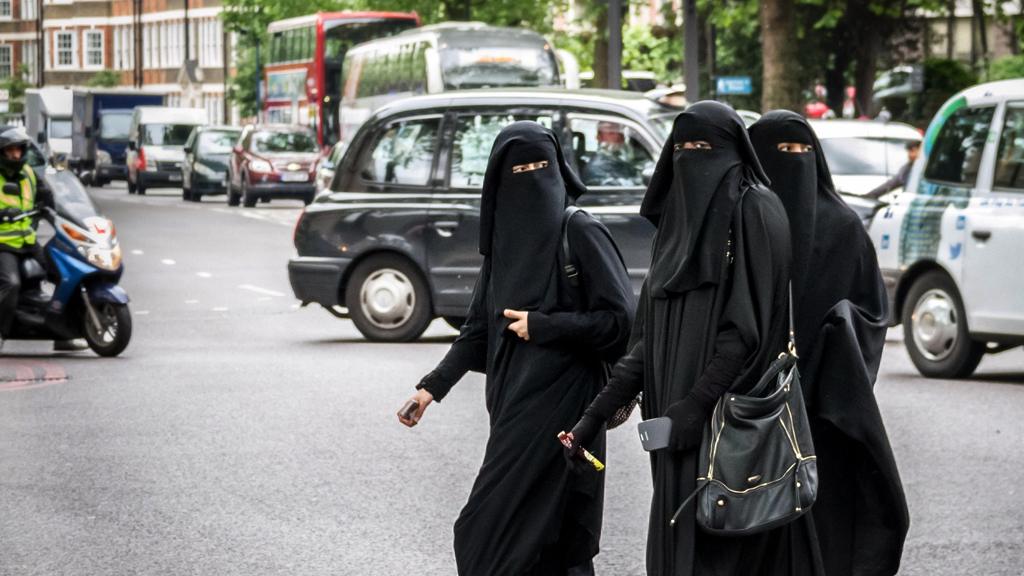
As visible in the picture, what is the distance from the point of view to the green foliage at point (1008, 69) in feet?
141

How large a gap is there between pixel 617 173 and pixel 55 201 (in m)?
3.83

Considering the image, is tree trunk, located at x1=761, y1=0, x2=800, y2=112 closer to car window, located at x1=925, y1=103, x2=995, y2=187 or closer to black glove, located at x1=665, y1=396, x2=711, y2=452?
car window, located at x1=925, y1=103, x2=995, y2=187

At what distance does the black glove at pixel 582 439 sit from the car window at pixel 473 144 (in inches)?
420

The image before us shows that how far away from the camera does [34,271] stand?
15.4 m

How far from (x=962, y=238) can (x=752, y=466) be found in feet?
28.8

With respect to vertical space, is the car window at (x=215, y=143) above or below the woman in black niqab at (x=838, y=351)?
above

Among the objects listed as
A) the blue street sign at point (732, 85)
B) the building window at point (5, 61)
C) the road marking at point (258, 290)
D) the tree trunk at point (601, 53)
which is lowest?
the road marking at point (258, 290)

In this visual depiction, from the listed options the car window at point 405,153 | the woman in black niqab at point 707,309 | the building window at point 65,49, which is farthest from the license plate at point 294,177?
the building window at point 65,49

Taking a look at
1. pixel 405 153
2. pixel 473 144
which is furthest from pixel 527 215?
pixel 405 153

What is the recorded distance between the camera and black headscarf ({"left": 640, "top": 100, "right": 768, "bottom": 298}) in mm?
5148

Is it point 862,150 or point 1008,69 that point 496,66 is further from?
point 862,150

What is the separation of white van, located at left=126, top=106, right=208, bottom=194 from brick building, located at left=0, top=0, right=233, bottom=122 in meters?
49.8

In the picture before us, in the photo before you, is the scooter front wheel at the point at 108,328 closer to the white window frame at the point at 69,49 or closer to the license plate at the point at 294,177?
the license plate at the point at 294,177

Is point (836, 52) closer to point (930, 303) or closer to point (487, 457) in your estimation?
point (930, 303)
